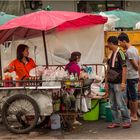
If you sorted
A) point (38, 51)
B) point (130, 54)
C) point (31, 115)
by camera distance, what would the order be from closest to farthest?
point (31, 115), point (130, 54), point (38, 51)

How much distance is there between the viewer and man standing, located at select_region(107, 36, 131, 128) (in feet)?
26.9

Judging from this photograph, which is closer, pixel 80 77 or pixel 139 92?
pixel 80 77

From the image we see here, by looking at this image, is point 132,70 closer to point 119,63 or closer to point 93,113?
point 119,63

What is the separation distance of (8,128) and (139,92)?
3.16 m

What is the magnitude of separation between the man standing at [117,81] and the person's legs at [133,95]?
70cm

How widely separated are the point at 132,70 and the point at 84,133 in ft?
5.59

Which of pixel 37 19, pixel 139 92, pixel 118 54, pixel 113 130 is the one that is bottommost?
pixel 113 130

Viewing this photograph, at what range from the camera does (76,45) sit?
10164 mm

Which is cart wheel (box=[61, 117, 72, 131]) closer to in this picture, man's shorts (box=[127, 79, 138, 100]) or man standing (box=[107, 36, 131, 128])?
man standing (box=[107, 36, 131, 128])

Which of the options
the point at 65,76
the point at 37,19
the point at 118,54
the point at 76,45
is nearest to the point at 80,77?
the point at 65,76

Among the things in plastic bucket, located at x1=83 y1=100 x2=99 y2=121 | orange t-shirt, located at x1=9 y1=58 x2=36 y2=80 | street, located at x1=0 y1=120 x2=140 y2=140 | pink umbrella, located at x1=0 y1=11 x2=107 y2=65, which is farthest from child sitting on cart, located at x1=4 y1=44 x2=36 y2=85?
plastic bucket, located at x1=83 y1=100 x2=99 y2=121

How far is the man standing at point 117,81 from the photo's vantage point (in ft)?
26.9

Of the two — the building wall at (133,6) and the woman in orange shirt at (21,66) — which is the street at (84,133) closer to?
the woman in orange shirt at (21,66)

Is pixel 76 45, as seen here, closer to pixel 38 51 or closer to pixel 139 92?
pixel 38 51
